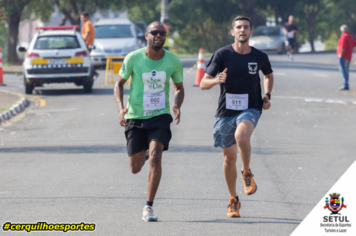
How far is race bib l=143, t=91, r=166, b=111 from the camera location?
20.6ft

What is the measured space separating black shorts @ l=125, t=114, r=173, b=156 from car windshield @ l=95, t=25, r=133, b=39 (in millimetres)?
20692

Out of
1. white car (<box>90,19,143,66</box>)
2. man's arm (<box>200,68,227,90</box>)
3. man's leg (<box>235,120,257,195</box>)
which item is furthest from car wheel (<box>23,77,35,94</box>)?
man's leg (<box>235,120,257,195</box>)

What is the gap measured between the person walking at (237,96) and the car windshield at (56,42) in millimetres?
12971

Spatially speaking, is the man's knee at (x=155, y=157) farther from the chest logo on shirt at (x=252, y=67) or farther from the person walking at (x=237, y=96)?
the chest logo on shirt at (x=252, y=67)

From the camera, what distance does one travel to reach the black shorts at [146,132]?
6.31 meters

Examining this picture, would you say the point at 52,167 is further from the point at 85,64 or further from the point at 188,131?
the point at 85,64

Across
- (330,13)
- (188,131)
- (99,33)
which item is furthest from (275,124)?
(330,13)

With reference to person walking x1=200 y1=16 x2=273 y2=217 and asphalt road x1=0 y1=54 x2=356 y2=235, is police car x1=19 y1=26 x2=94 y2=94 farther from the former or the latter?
Result: person walking x1=200 y1=16 x2=273 y2=217

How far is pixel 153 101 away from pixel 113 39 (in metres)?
20.7

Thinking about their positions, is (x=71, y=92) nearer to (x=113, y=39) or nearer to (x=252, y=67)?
(x=113, y=39)

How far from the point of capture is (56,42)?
62.1 feet

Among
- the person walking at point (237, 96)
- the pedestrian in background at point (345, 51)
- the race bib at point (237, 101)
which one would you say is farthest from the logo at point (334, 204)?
the pedestrian in background at point (345, 51)

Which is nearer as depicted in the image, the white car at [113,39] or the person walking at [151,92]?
the person walking at [151,92]

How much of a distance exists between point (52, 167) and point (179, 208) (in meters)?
3.02
